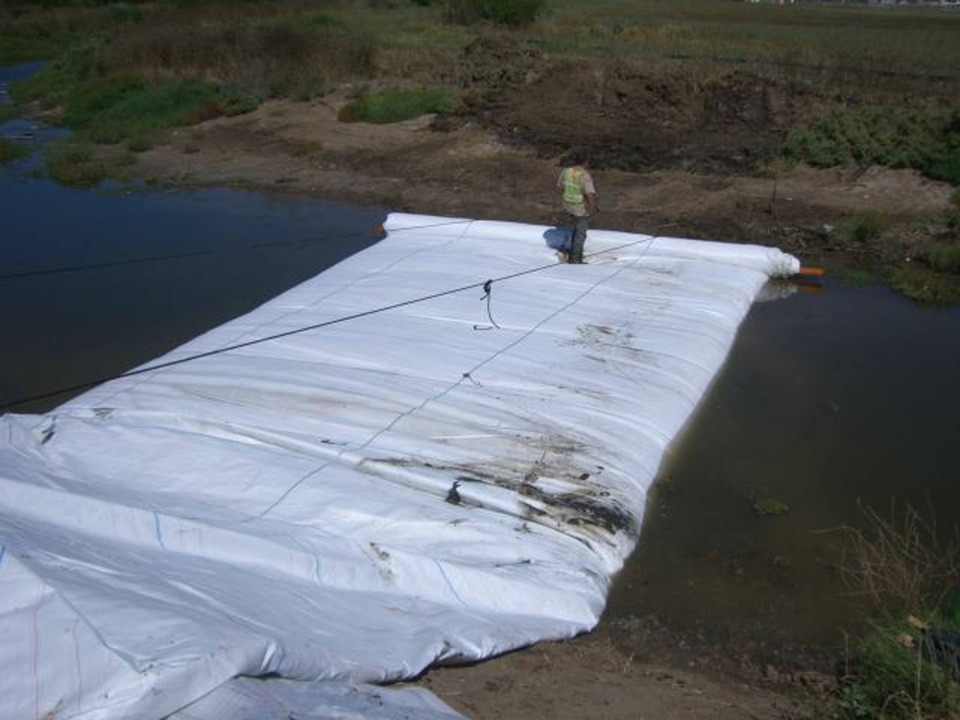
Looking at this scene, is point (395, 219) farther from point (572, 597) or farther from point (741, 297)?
point (572, 597)

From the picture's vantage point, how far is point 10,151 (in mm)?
20672

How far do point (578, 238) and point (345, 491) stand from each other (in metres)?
5.23

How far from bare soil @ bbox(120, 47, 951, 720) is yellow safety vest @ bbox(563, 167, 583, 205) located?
314 centimetres

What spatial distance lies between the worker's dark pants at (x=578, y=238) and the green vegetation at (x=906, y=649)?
480cm

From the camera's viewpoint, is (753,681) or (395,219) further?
(395,219)

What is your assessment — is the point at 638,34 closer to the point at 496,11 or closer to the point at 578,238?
the point at 496,11

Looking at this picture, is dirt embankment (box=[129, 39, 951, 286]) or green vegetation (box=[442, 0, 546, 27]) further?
green vegetation (box=[442, 0, 546, 27])

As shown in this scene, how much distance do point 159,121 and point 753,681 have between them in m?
20.2

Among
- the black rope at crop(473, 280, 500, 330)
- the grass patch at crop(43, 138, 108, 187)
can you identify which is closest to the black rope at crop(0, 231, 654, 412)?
the black rope at crop(473, 280, 500, 330)

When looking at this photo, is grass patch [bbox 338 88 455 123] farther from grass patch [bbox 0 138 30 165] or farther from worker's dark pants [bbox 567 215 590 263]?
worker's dark pants [bbox 567 215 590 263]

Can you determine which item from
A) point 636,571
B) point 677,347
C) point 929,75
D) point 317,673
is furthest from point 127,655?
point 929,75

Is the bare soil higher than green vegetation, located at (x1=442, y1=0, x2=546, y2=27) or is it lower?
lower

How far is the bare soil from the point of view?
1229 centimetres

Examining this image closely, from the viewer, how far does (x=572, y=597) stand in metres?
5.31
